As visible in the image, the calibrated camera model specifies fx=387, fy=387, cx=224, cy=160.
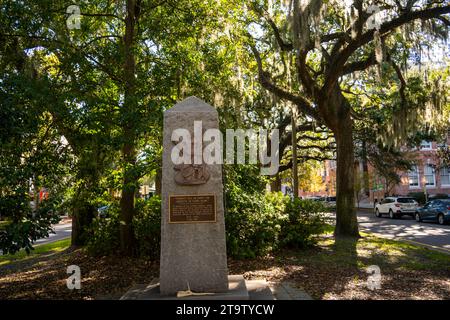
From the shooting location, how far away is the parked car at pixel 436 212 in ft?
76.4

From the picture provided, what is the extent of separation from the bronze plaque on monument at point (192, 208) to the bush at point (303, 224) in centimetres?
563

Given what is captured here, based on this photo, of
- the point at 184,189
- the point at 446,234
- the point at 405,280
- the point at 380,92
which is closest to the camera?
the point at 184,189

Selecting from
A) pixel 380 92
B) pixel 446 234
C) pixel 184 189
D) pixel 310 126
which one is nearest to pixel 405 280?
pixel 184 189

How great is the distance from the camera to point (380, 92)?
2048 centimetres

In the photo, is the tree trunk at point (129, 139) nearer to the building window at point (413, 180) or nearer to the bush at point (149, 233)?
the bush at point (149, 233)

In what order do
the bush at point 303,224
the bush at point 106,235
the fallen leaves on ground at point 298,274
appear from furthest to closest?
the bush at point 303,224 < the bush at point 106,235 < the fallen leaves on ground at point 298,274

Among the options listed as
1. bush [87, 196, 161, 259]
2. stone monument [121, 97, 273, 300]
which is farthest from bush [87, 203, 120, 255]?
stone monument [121, 97, 273, 300]

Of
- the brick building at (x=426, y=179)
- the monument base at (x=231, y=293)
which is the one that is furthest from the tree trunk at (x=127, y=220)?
the brick building at (x=426, y=179)

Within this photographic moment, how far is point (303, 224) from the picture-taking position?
12.2m

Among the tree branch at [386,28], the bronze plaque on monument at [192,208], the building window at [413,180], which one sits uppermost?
the tree branch at [386,28]

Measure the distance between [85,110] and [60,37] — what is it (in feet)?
8.83

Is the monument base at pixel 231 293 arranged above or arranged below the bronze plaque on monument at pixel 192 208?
below

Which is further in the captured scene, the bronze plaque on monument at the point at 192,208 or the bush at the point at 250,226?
the bush at the point at 250,226

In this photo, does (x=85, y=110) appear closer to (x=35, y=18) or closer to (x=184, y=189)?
(x=35, y=18)
